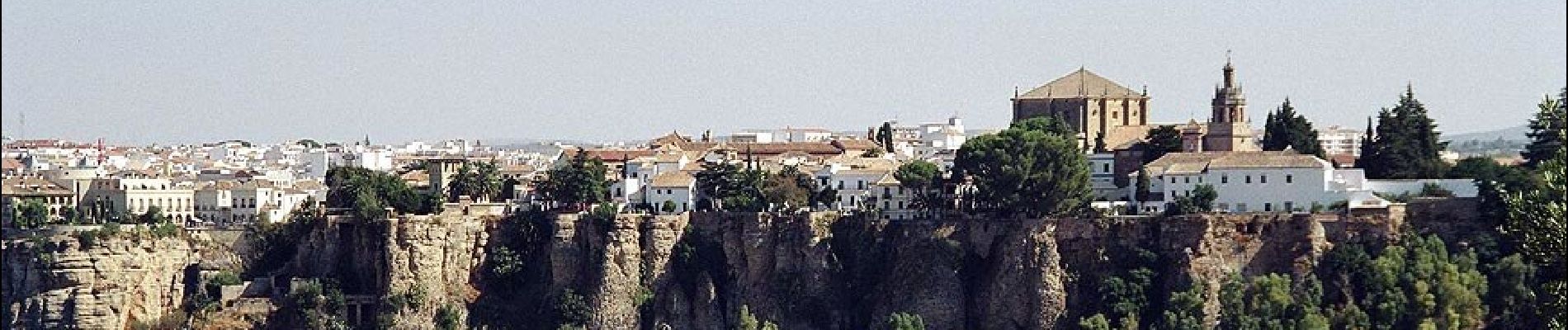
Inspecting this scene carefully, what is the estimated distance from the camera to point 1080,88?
2258 inches

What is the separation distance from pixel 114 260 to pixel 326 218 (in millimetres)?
3560

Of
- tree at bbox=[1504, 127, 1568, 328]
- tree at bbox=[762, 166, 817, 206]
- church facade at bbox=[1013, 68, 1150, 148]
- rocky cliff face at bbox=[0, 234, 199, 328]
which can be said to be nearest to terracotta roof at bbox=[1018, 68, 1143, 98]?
church facade at bbox=[1013, 68, 1150, 148]

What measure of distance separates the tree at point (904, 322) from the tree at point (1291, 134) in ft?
27.0

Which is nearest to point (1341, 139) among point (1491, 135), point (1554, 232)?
point (1491, 135)

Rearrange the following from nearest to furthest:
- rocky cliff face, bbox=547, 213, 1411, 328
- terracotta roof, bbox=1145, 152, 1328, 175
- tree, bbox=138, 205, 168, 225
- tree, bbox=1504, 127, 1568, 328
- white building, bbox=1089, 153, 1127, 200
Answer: tree, bbox=1504, 127, 1568, 328
rocky cliff face, bbox=547, 213, 1411, 328
terracotta roof, bbox=1145, 152, 1328, 175
white building, bbox=1089, 153, 1127, 200
tree, bbox=138, 205, 168, 225

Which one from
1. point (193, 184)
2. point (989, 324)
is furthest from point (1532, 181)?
point (193, 184)

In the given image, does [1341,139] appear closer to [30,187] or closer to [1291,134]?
[1291,134]

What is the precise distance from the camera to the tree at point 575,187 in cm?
4934

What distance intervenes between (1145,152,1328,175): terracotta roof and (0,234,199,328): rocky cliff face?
54.5ft

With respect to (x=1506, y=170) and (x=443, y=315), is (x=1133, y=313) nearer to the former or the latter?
(x=1506, y=170)

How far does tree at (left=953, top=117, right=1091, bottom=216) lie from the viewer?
45.3 meters

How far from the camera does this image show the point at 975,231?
151 ft

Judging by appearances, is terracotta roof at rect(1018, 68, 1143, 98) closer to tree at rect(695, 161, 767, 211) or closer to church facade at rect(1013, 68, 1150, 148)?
church facade at rect(1013, 68, 1150, 148)

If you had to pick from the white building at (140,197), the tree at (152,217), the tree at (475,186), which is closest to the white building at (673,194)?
the tree at (475,186)
